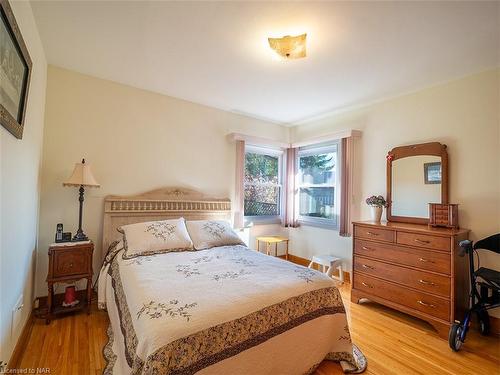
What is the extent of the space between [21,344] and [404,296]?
3309 mm

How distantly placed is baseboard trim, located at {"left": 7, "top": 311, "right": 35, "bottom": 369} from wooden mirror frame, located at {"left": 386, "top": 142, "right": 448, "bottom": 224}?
12.1ft

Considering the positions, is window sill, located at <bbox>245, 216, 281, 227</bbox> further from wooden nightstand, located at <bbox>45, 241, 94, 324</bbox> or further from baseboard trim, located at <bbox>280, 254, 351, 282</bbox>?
wooden nightstand, located at <bbox>45, 241, 94, 324</bbox>

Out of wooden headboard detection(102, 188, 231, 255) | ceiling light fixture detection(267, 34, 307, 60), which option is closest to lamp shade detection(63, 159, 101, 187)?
wooden headboard detection(102, 188, 231, 255)

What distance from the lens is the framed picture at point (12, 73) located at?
Answer: 3.98 feet

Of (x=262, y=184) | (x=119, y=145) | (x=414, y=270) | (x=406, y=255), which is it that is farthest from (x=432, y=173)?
(x=119, y=145)

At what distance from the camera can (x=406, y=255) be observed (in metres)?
2.49

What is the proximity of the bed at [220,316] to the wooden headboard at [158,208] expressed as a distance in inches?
21.2

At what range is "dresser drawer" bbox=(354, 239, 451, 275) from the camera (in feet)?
7.39

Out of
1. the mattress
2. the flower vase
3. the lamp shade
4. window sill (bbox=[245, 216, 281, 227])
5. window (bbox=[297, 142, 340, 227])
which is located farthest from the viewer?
window sill (bbox=[245, 216, 281, 227])

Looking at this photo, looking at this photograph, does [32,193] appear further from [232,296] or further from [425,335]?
[425,335]

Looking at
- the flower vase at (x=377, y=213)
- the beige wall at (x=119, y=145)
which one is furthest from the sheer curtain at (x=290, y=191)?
the flower vase at (x=377, y=213)

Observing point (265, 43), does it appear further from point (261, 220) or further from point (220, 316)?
point (261, 220)

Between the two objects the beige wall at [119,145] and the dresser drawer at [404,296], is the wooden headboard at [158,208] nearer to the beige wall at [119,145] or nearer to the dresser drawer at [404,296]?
the beige wall at [119,145]

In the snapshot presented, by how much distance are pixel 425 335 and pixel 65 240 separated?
3487mm
